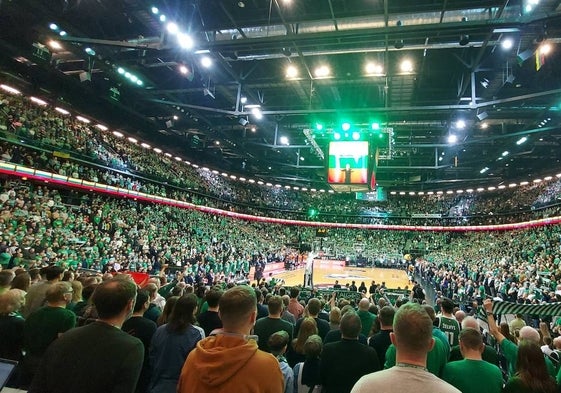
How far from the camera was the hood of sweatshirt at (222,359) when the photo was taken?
5.01ft

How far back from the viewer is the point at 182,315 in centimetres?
289

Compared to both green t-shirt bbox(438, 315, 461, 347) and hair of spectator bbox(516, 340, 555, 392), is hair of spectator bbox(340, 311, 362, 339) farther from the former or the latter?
green t-shirt bbox(438, 315, 461, 347)

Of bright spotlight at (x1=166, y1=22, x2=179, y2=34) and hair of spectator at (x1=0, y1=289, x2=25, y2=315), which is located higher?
bright spotlight at (x1=166, y1=22, x2=179, y2=34)

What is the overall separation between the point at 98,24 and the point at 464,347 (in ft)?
36.7

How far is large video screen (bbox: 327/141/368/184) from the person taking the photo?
12.0m

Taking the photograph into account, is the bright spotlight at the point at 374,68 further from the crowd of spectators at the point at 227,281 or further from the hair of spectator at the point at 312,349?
the hair of spectator at the point at 312,349

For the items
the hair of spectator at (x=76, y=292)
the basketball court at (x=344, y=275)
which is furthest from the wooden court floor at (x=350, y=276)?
the hair of spectator at (x=76, y=292)

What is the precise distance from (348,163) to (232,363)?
11.3 meters

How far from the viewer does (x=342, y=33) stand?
7367mm

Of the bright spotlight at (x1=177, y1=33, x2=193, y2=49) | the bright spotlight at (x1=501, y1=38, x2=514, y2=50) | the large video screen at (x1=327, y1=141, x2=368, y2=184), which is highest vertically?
the bright spotlight at (x1=501, y1=38, x2=514, y2=50)

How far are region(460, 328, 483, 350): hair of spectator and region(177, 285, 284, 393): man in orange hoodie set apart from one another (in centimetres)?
187

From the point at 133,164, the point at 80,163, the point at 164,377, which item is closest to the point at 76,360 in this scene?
the point at 164,377

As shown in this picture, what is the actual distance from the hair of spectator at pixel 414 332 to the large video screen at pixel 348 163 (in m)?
10.6

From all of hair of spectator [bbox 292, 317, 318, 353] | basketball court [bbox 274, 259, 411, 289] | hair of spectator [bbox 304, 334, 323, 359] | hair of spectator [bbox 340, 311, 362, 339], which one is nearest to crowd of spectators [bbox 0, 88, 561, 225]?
basketball court [bbox 274, 259, 411, 289]
